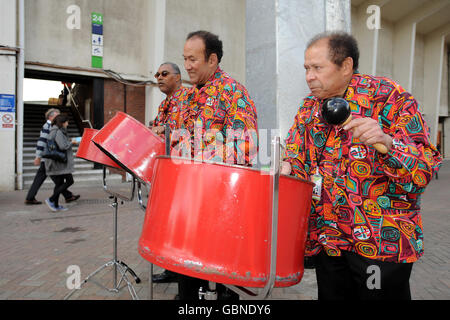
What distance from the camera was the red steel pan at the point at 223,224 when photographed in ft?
3.40

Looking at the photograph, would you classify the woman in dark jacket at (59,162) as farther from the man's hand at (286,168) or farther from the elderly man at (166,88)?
the man's hand at (286,168)

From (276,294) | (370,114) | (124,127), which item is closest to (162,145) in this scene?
(124,127)

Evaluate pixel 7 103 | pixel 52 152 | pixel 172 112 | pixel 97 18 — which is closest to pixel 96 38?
pixel 97 18

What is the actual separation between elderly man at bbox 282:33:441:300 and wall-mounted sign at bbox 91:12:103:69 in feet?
29.1

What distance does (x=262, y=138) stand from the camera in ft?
9.56

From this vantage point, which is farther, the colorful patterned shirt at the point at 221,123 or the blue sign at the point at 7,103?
the blue sign at the point at 7,103

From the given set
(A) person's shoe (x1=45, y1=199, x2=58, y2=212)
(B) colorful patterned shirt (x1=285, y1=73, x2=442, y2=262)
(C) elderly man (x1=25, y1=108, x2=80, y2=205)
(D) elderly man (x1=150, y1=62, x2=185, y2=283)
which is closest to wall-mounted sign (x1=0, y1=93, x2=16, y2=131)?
(C) elderly man (x1=25, y1=108, x2=80, y2=205)

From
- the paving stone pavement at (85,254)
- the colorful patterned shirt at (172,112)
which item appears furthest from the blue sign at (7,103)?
the colorful patterned shirt at (172,112)

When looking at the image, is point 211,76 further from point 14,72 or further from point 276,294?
point 14,72

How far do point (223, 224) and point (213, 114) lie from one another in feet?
2.30

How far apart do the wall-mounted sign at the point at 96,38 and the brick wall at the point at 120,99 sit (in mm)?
645

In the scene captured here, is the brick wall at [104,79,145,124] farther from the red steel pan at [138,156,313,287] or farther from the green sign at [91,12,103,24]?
the red steel pan at [138,156,313,287]

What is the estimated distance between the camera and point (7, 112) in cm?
Answer: 758
